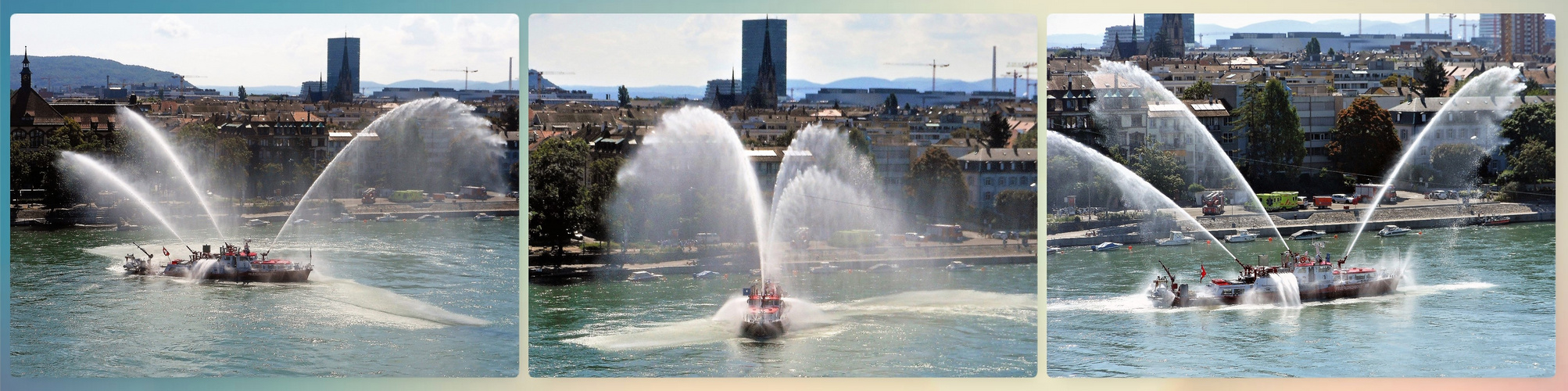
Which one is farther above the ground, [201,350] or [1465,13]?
[1465,13]

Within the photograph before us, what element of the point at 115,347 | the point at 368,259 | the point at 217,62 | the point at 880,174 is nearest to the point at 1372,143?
the point at 880,174

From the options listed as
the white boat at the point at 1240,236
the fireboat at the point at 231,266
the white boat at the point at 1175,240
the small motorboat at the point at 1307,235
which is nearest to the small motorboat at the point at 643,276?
the fireboat at the point at 231,266

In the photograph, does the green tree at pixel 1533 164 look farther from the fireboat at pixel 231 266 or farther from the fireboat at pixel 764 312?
the fireboat at pixel 231 266

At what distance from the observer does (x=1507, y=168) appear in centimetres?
626

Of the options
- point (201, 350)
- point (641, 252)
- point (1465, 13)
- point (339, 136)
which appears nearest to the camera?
point (1465, 13)

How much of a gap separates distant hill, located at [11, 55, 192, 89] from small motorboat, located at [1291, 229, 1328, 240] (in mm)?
4789

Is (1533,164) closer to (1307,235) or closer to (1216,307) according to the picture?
(1307,235)

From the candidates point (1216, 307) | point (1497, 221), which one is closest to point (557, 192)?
point (1216, 307)

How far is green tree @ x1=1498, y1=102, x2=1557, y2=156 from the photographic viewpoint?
585 centimetres

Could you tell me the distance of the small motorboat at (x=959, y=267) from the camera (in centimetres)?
668

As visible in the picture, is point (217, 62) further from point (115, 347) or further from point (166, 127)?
point (115, 347)

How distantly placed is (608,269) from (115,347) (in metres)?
2.24

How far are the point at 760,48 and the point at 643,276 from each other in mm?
1481

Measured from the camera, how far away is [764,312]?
6.44 metres
